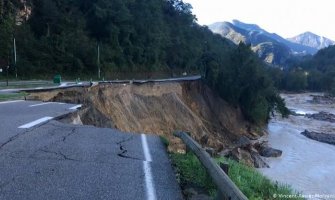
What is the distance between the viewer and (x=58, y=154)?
8.34m

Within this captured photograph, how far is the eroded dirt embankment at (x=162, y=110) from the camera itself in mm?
26156

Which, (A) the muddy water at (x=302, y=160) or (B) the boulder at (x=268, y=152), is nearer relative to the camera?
(A) the muddy water at (x=302, y=160)

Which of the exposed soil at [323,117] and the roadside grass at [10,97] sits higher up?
the roadside grass at [10,97]

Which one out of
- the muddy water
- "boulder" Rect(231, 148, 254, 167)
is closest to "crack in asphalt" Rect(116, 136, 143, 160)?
the muddy water

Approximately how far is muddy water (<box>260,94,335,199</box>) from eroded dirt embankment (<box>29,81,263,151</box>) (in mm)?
5251

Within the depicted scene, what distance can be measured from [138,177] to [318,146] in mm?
43917

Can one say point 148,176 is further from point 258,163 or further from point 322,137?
point 322,137

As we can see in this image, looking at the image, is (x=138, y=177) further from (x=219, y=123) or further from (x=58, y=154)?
(x=219, y=123)

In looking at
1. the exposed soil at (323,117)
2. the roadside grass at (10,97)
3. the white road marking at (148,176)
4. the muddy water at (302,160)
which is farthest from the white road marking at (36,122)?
the exposed soil at (323,117)

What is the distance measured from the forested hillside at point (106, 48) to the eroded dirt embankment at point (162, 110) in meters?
4.28

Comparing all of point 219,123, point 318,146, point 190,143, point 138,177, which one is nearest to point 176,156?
point 190,143

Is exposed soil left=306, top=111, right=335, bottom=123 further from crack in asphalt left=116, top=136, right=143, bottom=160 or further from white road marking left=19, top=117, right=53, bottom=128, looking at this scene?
crack in asphalt left=116, top=136, right=143, bottom=160

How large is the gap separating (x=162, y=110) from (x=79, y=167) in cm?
3784

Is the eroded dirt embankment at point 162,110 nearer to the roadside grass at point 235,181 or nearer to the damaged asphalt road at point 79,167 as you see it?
the damaged asphalt road at point 79,167
